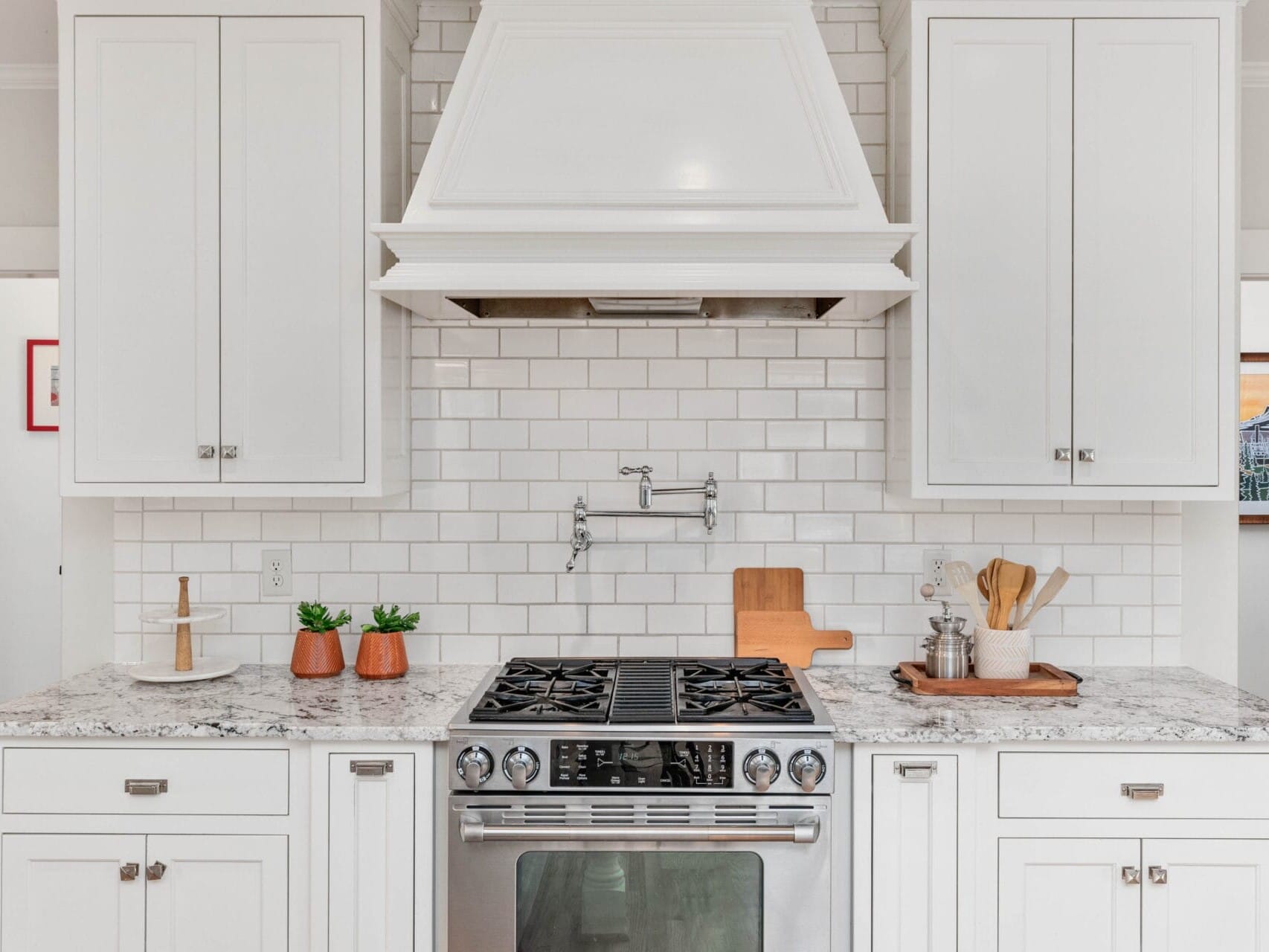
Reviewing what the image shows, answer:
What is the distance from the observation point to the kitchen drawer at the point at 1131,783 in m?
2.11

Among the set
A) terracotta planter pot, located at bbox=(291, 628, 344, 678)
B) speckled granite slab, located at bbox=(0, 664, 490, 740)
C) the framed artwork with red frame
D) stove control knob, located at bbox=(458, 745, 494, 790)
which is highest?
the framed artwork with red frame

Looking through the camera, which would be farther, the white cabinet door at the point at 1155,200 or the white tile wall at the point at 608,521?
the white tile wall at the point at 608,521

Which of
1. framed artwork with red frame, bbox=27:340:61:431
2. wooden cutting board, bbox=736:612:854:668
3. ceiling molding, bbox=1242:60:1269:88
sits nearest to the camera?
wooden cutting board, bbox=736:612:854:668

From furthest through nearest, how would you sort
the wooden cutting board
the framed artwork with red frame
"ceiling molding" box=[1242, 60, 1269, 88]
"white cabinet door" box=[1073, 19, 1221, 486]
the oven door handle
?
1. the framed artwork with red frame
2. "ceiling molding" box=[1242, 60, 1269, 88]
3. the wooden cutting board
4. "white cabinet door" box=[1073, 19, 1221, 486]
5. the oven door handle

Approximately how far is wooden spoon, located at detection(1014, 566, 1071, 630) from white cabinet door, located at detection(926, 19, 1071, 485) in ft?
0.87

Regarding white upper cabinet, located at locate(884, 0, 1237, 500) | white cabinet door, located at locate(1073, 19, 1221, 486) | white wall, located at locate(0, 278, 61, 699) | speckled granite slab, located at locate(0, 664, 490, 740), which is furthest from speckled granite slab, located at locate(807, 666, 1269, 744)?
white wall, located at locate(0, 278, 61, 699)

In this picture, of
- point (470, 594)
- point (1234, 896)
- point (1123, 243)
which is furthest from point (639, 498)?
point (1234, 896)

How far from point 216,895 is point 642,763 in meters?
1.00

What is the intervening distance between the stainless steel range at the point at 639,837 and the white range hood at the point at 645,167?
996 millimetres

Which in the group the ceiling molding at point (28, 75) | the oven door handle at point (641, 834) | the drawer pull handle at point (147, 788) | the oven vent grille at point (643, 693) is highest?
the ceiling molding at point (28, 75)

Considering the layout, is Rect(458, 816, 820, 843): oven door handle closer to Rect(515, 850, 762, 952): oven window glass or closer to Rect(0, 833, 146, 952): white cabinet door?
Rect(515, 850, 762, 952): oven window glass

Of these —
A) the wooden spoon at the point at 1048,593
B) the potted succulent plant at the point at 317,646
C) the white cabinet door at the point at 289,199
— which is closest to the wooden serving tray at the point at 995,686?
the wooden spoon at the point at 1048,593

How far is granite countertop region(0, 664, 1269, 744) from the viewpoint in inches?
82.4

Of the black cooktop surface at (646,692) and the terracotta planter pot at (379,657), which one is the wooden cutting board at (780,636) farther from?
the terracotta planter pot at (379,657)
